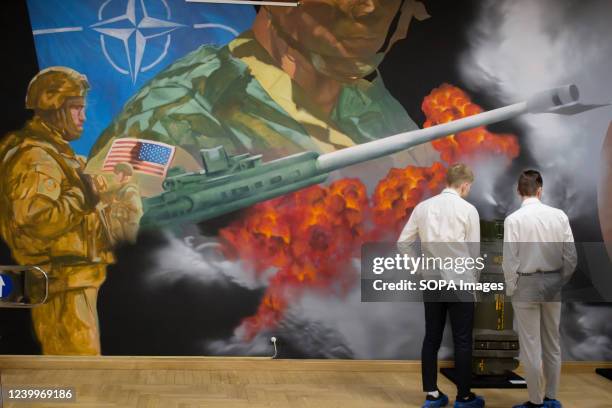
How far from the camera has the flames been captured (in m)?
7.11

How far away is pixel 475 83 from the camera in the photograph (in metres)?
7.29

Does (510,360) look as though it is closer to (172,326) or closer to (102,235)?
(172,326)

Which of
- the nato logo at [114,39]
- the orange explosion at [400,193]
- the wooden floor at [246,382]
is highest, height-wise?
the nato logo at [114,39]

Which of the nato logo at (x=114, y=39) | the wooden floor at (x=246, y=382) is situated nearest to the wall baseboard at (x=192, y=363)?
the wooden floor at (x=246, y=382)

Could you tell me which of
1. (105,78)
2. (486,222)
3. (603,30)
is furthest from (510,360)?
(105,78)

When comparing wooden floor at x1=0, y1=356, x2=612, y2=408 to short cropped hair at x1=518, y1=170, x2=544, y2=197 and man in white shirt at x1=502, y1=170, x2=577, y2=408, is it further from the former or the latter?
short cropped hair at x1=518, y1=170, x2=544, y2=197

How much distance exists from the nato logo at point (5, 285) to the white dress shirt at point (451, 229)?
3528 millimetres

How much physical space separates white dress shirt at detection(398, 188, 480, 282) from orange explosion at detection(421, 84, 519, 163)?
4.56 ft

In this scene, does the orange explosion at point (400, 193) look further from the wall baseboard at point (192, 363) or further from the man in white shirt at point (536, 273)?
the man in white shirt at point (536, 273)

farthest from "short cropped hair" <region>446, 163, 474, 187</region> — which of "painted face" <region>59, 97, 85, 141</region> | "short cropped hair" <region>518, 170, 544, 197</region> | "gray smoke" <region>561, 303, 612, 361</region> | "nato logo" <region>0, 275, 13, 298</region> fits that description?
"nato logo" <region>0, 275, 13, 298</region>

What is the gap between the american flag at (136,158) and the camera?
7.02 metres

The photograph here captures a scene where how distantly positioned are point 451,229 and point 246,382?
193cm

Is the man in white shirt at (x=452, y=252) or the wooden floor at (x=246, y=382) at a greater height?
the man in white shirt at (x=452, y=252)

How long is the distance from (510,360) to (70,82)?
3.85 meters
